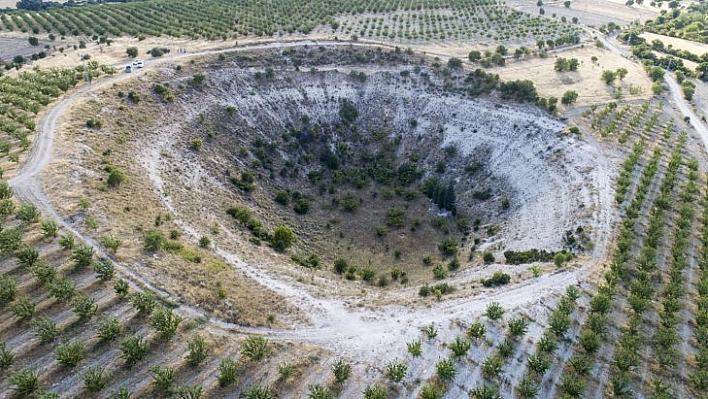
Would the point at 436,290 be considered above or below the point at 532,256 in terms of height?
above

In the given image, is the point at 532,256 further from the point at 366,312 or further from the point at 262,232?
the point at 262,232

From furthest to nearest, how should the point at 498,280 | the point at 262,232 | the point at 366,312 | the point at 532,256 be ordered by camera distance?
1. the point at 262,232
2. the point at 532,256
3. the point at 498,280
4. the point at 366,312

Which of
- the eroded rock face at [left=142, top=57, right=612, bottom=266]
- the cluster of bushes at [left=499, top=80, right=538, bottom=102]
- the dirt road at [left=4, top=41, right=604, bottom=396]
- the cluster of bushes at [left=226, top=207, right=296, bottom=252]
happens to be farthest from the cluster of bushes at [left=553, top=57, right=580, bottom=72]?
the cluster of bushes at [left=226, top=207, right=296, bottom=252]

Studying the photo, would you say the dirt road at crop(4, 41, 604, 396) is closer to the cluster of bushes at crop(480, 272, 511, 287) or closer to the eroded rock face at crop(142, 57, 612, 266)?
the cluster of bushes at crop(480, 272, 511, 287)

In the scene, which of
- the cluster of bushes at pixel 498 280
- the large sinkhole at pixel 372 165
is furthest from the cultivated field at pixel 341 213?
the large sinkhole at pixel 372 165

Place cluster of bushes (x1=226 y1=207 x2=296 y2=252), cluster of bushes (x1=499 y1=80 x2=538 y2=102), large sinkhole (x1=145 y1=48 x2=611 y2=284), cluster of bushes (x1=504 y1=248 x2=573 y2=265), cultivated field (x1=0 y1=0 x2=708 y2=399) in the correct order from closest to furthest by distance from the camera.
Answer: cultivated field (x1=0 y1=0 x2=708 y2=399)
cluster of bushes (x1=504 y1=248 x2=573 y2=265)
cluster of bushes (x1=226 y1=207 x2=296 y2=252)
large sinkhole (x1=145 y1=48 x2=611 y2=284)
cluster of bushes (x1=499 y1=80 x2=538 y2=102)

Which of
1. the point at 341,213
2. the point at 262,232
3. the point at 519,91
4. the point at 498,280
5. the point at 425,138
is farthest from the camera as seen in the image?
the point at 519,91

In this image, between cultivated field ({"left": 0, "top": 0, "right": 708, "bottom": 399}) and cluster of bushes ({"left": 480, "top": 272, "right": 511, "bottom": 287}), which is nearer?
cultivated field ({"left": 0, "top": 0, "right": 708, "bottom": 399})

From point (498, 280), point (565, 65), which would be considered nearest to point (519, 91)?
point (565, 65)

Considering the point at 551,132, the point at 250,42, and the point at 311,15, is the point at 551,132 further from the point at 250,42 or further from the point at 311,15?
the point at 311,15
